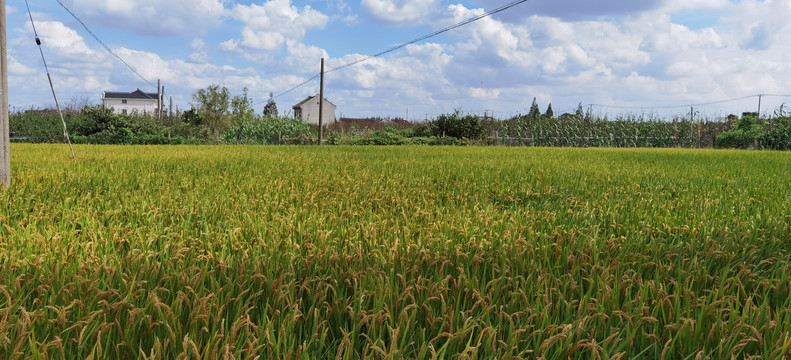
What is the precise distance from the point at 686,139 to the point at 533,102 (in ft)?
130

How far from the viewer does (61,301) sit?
197cm

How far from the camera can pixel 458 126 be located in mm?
34094

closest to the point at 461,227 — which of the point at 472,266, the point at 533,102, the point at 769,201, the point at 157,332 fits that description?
the point at 472,266

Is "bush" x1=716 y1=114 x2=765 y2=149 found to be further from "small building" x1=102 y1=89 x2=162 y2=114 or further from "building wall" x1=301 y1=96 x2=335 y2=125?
"small building" x1=102 y1=89 x2=162 y2=114

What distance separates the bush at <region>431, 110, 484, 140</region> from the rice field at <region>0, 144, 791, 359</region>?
28768 mm

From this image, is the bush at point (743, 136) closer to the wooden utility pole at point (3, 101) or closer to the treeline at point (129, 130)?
the treeline at point (129, 130)

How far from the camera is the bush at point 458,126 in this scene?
34.0m

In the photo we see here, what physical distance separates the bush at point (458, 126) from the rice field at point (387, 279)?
2877 centimetres

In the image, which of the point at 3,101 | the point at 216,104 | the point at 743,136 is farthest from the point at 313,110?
the point at 3,101

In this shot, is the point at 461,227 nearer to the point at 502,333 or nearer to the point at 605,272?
the point at 605,272

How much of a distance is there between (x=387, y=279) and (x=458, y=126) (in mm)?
32712

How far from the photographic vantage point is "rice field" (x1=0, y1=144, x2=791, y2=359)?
1590 mm

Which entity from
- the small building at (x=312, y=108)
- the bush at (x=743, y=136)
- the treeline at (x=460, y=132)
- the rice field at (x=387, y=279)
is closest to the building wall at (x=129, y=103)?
the small building at (x=312, y=108)

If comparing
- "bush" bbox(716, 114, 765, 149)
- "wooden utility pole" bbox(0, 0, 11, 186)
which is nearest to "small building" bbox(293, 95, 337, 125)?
"bush" bbox(716, 114, 765, 149)
